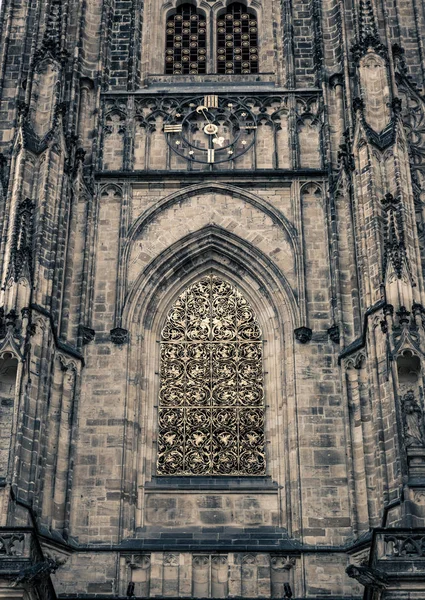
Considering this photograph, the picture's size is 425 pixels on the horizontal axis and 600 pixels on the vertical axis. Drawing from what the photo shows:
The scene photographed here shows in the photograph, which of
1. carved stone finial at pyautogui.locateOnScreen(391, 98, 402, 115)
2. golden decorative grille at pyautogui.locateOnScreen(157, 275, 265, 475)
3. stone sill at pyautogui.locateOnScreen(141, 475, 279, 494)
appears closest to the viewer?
stone sill at pyautogui.locateOnScreen(141, 475, 279, 494)

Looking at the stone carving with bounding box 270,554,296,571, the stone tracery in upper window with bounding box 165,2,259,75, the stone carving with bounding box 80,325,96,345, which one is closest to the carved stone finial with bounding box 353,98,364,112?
the stone tracery in upper window with bounding box 165,2,259,75

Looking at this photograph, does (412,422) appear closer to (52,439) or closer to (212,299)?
(212,299)

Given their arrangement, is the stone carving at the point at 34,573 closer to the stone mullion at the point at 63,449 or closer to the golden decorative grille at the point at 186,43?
the stone mullion at the point at 63,449

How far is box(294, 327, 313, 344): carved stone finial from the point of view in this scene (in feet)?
84.8

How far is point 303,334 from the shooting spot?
25.9 m

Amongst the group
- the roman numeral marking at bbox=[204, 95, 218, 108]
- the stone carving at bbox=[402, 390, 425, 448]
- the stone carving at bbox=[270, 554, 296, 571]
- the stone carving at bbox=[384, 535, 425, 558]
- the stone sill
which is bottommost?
the stone carving at bbox=[384, 535, 425, 558]

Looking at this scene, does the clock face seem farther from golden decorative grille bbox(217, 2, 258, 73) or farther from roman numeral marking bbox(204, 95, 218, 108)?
golden decorative grille bbox(217, 2, 258, 73)

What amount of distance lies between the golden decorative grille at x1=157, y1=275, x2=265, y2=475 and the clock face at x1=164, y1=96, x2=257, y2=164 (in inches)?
110

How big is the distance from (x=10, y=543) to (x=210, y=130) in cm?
1089

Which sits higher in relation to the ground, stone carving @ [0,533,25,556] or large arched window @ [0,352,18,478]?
large arched window @ [0,352,18,478]

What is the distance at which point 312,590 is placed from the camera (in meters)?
23.0

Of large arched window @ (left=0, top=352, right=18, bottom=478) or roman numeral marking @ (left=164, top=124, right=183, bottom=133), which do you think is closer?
large arched window @ (left=0, top=352, right=18, bottom=478)

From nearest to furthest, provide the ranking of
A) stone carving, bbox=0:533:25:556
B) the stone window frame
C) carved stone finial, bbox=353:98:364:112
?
stone carving, bbox=0:533:25:556 → carved stone finial, bbox=353:98:364:112 → the stone window frame

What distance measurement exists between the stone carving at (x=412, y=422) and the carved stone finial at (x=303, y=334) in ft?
11.2
